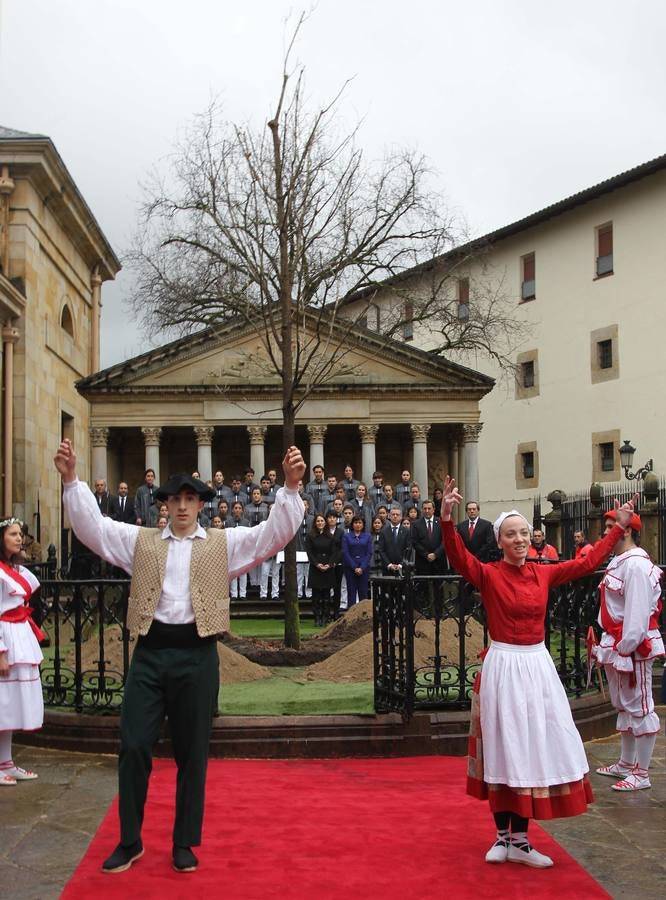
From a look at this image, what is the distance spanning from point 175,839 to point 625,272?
122 feet

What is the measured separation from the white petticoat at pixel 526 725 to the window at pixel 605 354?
120 ft

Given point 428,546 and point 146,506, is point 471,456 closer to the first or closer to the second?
point 146,506

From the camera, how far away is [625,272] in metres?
40.2

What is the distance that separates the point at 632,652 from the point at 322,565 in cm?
1035

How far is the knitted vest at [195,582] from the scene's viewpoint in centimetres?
573

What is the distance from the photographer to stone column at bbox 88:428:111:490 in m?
37.8

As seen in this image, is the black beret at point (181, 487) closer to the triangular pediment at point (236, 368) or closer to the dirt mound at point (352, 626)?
the dirt mound at point (352, 626)

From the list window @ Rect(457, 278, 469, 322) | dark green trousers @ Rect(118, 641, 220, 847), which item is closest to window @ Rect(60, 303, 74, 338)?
window @ Rect(457, 278, 469, 322)

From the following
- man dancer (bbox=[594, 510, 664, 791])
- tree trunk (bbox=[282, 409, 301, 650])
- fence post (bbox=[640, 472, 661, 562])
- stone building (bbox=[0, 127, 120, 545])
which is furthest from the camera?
stone building (bbox=[0, 127, 120, 545])

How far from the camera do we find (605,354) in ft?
137

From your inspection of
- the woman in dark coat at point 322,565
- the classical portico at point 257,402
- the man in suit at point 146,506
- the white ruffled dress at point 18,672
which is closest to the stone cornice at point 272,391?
the classical portico at point 257,402

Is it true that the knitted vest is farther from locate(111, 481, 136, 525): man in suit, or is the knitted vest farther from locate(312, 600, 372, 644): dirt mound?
Result: locate(111, 481, 136, 525): man in suit

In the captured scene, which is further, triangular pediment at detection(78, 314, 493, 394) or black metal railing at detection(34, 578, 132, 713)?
triangular pediment at detection(78, 314, 493, 394)

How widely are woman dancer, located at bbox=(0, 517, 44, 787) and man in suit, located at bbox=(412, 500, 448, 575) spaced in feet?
32.7
